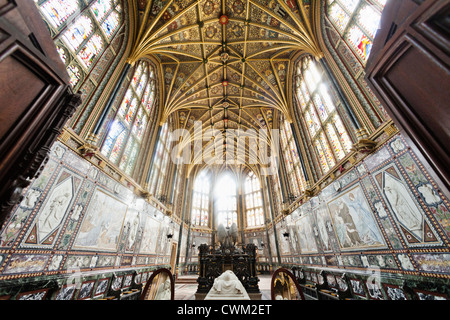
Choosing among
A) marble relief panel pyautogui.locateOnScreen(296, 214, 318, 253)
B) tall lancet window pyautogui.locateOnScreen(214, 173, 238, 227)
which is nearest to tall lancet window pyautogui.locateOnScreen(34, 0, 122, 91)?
marble relief panel pyautogui.locateOnScreen(296, 214, 318, 253)

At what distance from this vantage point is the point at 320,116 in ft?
30.0

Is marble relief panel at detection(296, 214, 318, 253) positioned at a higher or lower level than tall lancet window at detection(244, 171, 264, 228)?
lower

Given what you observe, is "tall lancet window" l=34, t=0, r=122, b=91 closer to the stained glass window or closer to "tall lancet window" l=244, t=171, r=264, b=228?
the stained glass window

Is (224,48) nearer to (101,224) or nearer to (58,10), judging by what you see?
(58,10)

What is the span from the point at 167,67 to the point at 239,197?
1908cm

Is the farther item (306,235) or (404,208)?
(306,235)

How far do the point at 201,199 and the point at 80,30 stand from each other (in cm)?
2113

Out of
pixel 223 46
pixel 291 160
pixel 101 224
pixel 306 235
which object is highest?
pixel 223 46

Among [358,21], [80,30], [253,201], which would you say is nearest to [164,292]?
[80,30]

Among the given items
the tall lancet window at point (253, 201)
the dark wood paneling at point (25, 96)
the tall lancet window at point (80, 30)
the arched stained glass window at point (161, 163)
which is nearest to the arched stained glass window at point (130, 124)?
the arched stained glass window at point (161, 163)

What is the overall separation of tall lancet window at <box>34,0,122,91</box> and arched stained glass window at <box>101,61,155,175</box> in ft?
6.88

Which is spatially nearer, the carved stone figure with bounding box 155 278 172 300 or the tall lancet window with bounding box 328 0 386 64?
the carved stone figure with bounding box 155 278 172 300

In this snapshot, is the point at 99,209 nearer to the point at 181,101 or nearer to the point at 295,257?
the point at 181,101

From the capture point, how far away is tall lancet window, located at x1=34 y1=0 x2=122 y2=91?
5227 millimetres
